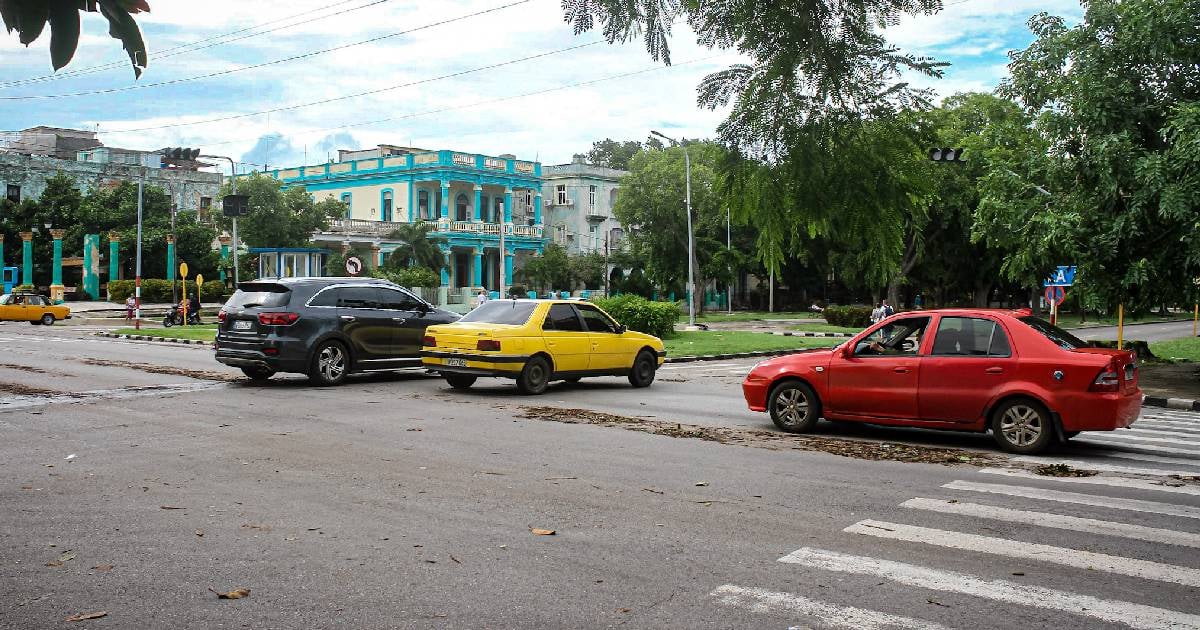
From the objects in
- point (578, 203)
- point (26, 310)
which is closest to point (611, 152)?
point (578, 203)

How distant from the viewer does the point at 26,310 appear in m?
45.4

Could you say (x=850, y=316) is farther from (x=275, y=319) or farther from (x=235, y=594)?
(x=235, y=594)

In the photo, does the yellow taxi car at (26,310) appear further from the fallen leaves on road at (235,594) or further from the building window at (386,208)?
the fallen leaves on road at (235,594)

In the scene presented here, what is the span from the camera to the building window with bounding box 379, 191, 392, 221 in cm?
7150

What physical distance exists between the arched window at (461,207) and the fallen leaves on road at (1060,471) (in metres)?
66.8

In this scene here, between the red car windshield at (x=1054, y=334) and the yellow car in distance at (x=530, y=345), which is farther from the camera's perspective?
the yellow car in distance at (x=530, y=345)

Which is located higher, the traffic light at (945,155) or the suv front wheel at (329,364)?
the traffic light at (945,155)

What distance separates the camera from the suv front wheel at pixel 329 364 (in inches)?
664

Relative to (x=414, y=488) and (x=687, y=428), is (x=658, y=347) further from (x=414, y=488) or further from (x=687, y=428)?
(x=414, y=488)

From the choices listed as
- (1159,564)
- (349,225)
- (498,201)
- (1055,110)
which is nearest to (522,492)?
(1159,564)

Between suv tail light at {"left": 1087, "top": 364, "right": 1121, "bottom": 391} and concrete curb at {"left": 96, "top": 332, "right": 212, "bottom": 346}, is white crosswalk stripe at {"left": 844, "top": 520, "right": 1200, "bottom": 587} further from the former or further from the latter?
concrete curb at {"left": 96, "top": 332, "right": 212, "bottom": 346}

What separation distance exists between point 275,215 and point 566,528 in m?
56.4

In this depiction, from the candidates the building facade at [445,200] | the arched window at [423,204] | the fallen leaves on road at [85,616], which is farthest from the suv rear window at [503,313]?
the arched window at [423,204]

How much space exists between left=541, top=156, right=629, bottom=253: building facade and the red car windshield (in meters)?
73.3
